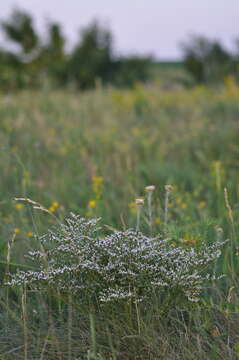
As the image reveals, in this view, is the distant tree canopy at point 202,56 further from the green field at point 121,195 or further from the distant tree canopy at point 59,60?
the green field at point 121,195

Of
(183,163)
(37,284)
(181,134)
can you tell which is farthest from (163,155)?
(37,284)

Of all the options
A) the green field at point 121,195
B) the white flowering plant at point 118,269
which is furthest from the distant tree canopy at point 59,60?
the white flowering plant at point 118,269

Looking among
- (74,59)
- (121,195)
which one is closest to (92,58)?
(74,59)

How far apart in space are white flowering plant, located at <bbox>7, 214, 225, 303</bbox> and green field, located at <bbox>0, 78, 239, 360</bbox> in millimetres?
68

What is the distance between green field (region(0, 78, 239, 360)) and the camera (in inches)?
74.3

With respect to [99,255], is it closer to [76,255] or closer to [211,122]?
[76,255]

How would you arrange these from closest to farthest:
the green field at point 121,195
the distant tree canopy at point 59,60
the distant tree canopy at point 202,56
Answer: the green field at point 121,195
the distant tree canopy at point 202,56
the distant tree canopy at point 59,60

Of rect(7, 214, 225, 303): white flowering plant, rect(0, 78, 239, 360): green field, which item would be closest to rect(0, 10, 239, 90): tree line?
rect(0, 78, 239, 360): green field

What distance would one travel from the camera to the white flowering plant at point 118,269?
191cm

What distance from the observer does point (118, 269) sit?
6.31ft

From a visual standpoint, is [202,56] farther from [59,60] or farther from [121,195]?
[121,195]

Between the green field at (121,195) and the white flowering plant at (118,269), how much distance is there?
7cm

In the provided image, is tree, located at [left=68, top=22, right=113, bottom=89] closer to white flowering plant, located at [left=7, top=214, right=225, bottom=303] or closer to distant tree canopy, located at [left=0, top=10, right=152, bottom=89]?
distant tree canopy, located at [left=0, top=10, right=152, bottom=89]

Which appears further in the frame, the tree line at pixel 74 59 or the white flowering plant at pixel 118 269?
the tree line at pixel 74 59
